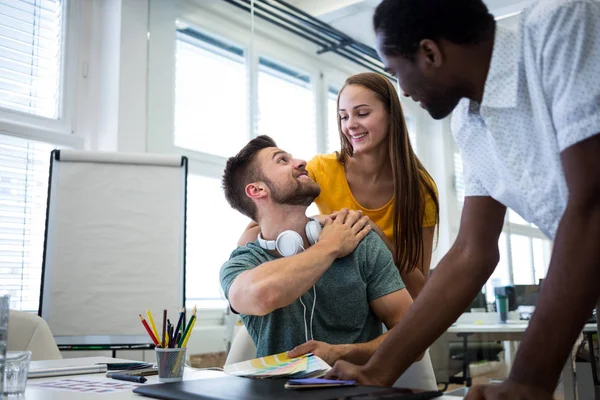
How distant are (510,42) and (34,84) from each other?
344cm

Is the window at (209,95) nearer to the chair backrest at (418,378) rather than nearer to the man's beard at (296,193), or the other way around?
the man's beard at (296,193)

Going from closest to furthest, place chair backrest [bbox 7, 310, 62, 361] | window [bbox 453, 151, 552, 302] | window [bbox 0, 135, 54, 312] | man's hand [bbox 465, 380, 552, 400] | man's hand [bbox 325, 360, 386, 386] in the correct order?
man's hand [bbox 465, 380, 552, 400] < man's hand [bbox 325, 360, 386, 386] < chair backrest [bbox 7, 310, 62, 361] < window [bbox 0, 135, 54, 312] < window [bbox 453, 151, 552, 302]

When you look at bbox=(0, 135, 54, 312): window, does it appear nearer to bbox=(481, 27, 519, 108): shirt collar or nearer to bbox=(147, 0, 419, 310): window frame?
bbox=(147, 0, 419, 310): window frame

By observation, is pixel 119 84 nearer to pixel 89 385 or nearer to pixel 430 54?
pixel 89 385

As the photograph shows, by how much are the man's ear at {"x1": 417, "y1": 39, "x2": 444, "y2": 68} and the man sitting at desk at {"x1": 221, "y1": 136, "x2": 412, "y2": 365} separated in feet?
2.14

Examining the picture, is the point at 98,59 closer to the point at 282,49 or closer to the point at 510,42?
the point at 282,49

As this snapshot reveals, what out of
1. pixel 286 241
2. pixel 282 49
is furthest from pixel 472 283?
pixel 282 49

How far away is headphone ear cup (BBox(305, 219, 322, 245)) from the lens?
5.27ft

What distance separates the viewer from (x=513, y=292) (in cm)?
461

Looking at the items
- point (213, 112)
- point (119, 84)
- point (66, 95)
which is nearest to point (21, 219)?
point (66, 95)

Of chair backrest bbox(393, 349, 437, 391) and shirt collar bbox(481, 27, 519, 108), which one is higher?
shirt collar bbox(481, 27, 519, 108)

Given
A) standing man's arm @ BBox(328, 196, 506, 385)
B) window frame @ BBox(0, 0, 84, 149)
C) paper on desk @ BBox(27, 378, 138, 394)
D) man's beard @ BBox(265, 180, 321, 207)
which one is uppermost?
window frame @ BBox(0, 0, 84, 149)

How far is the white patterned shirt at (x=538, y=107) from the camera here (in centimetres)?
77

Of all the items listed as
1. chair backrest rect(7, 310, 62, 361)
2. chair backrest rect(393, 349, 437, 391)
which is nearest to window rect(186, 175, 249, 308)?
chair backrest rect(7, 310, 62, 361)
